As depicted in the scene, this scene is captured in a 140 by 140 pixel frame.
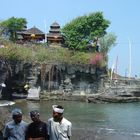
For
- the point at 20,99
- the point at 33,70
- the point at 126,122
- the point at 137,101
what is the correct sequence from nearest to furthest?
the point at 126,122 → the point at 20,99 → the point at 33,70 → the point at 137,101

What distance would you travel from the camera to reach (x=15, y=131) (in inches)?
321

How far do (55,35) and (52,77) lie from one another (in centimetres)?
935

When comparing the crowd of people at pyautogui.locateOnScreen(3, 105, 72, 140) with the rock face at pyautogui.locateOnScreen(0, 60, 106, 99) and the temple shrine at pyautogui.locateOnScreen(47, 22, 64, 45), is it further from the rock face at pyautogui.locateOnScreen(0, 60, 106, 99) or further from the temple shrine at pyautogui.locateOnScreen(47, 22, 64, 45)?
the temple shrine at pyautogui.locateOnScreen(47, 22, 64, 45)

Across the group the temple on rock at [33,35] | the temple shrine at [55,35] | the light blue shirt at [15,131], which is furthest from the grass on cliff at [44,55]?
the light blue shirt at [15,131]

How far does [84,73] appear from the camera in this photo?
48.6m

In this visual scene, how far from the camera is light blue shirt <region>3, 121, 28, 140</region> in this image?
8.10 meters

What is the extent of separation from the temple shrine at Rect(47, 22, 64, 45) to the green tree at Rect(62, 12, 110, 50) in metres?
0.72

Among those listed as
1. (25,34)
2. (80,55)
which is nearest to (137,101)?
(80,55)

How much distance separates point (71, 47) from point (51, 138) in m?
44.1

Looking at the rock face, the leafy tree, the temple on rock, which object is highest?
the leafy tree

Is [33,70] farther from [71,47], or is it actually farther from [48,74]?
[71,47]

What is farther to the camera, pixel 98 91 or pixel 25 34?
pixel 25 34

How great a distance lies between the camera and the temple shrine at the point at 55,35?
53.7m

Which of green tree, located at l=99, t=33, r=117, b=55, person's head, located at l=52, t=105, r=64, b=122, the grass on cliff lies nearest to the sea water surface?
the grass on cliff
